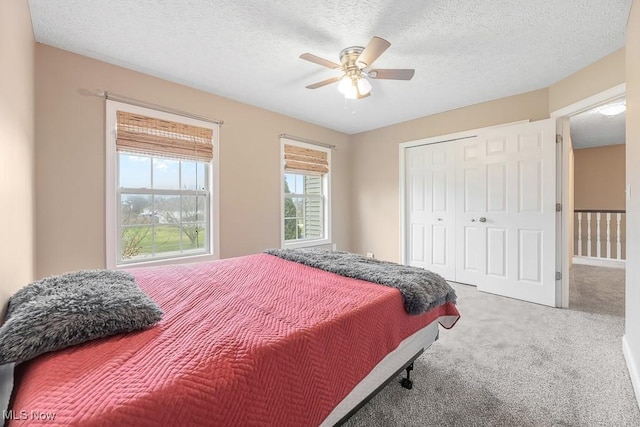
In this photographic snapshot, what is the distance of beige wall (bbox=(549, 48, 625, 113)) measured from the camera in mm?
2260

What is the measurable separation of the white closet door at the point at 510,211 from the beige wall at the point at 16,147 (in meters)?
4.09

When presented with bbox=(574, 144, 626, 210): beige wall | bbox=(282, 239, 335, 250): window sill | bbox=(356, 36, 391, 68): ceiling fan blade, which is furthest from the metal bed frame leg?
bbox=(574, 144, 626, 210): beige wall

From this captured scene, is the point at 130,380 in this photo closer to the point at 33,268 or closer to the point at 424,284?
the point at 424,284

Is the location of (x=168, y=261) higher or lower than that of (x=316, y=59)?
lower

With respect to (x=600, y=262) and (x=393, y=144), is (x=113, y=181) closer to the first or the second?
(x=393, y=144)

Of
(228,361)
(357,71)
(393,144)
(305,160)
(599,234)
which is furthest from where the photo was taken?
(599,234)

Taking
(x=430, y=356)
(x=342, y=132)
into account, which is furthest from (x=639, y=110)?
(x=342, y=132)

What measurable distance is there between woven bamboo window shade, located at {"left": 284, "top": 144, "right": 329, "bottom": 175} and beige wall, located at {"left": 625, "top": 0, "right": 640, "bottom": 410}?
326 centimetres

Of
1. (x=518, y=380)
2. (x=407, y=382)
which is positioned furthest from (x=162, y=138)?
(x=518, y=380)

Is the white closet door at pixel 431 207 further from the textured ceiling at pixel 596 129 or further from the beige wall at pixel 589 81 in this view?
the textured ceiling at pixel 596 129

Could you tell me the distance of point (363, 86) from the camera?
92.1 inches

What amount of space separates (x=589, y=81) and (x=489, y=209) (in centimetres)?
150

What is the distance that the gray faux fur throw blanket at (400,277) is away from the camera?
140cm

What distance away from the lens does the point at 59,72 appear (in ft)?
7.41
